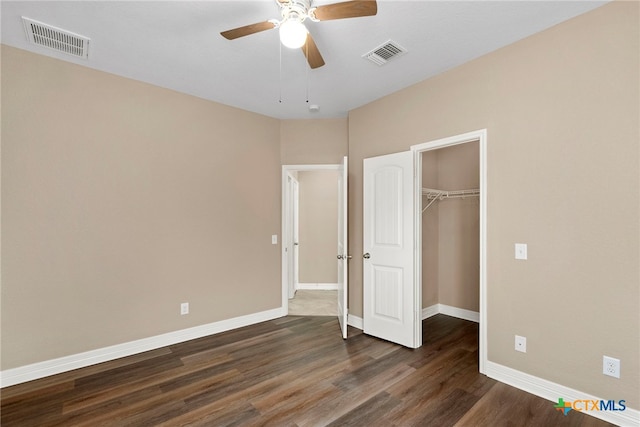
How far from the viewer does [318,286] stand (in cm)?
606

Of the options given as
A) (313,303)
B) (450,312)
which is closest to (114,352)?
(313,303)

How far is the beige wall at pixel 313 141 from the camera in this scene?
4402 millimetres

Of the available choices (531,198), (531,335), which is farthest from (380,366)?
(531,198)

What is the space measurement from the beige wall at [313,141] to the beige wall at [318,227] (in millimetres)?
1556

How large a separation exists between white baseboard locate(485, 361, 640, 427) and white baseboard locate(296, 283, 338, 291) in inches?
140

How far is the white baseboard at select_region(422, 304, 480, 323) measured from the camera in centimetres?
414

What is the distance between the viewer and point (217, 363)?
297cm

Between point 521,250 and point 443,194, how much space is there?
71.5 inches

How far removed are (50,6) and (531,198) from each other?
3947 mm

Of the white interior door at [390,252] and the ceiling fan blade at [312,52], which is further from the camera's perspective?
the white interior door at [390,252]

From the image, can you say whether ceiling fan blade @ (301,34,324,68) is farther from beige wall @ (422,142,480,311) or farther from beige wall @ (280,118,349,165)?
beige wall @ (422,142,480,311)

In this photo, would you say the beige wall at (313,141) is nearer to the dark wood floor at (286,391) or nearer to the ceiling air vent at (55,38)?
the ceiling air vent at (55,38)

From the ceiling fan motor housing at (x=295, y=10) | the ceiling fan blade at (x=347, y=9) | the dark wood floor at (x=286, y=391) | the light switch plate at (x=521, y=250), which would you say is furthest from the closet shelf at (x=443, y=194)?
the ceiling fan motor housing at (x=295, y=10)

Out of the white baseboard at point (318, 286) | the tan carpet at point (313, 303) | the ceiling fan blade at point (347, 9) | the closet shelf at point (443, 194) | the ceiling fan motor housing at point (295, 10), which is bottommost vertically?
the tan carpet at point (313, 303)
